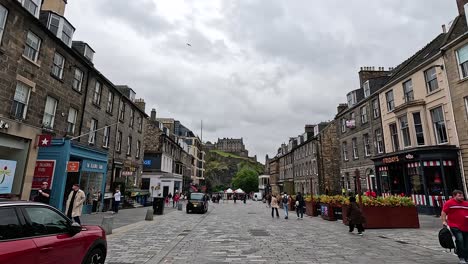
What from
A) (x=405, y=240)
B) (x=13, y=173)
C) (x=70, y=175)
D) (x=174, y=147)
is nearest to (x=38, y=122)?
(x=13, y=173)

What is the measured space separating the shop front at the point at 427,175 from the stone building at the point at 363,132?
120 inches

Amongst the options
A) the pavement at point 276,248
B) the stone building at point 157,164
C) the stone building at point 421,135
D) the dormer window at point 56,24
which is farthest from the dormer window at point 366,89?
the stone building at point 157,164

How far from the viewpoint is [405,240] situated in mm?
9797

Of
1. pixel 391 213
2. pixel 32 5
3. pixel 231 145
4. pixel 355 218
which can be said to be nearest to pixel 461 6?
pixel 391 213

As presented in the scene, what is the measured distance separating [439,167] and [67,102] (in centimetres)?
2527

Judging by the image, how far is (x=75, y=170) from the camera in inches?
580

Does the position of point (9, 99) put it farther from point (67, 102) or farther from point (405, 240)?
point (405, 240)

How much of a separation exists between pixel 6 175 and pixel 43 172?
10.3ft

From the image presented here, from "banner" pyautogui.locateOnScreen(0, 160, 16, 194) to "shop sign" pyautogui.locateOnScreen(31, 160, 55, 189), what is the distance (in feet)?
8.22

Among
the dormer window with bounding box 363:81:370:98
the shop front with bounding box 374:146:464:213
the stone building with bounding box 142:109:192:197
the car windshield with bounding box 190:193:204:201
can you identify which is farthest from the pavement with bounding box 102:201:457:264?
the stone building with bounding box 142:109:192:197

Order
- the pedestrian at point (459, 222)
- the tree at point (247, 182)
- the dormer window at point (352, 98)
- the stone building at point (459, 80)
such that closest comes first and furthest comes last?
the pedestrian at point (459, 222), the stone building at point (459, 80), the dormer window at point (352, 98), the tree at point (247, 182)

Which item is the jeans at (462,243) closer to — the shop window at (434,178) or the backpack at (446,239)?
the backpack at (446,239)

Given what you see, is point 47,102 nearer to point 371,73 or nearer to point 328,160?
point 371,73

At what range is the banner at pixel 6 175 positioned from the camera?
11305mm
